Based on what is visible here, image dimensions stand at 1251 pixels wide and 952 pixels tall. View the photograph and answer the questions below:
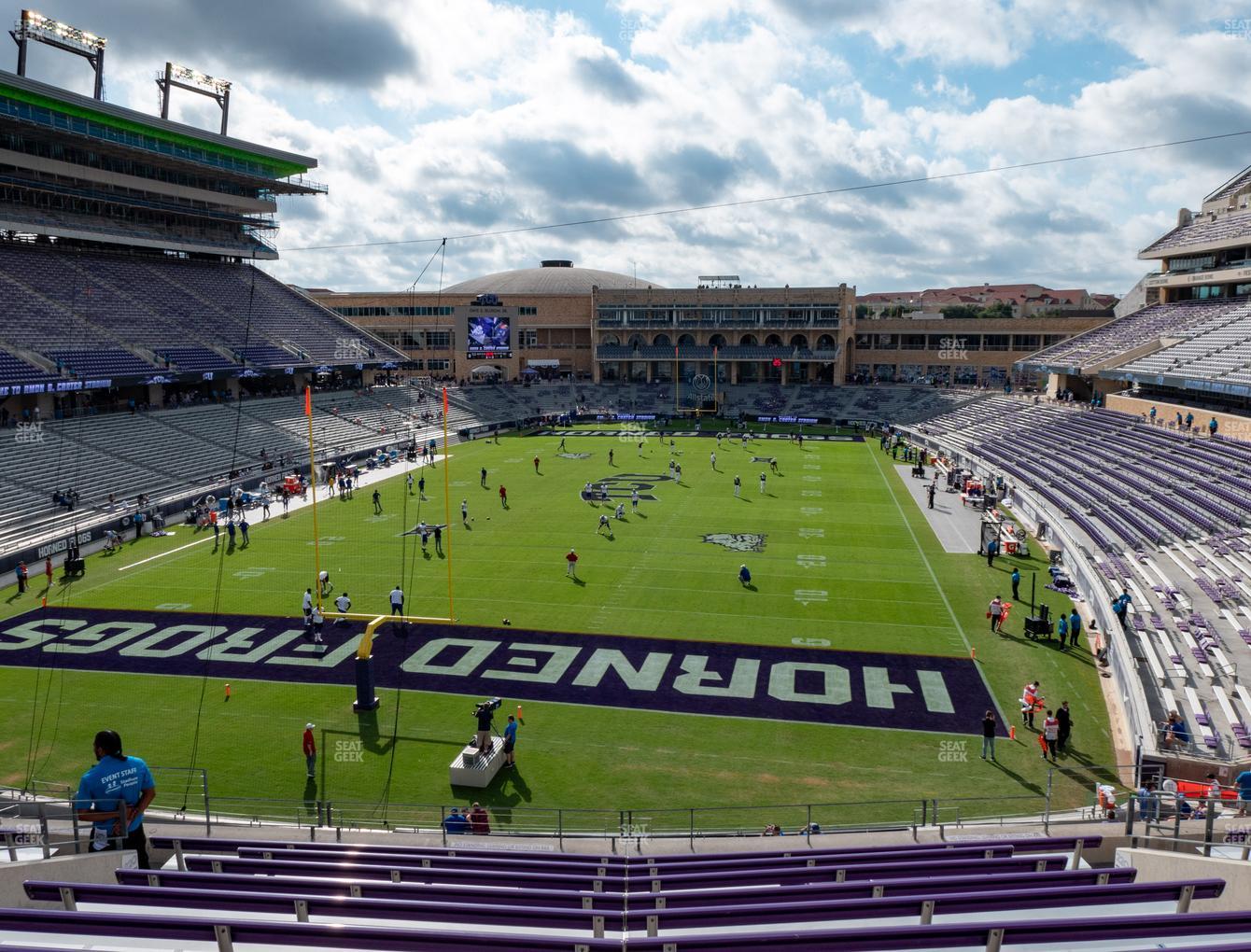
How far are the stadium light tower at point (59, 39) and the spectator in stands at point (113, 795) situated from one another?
5433 centimetres

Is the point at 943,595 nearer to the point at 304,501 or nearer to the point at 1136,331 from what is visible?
the point at 304,501

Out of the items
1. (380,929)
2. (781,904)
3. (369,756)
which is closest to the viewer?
(380,929)

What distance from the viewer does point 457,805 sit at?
13.7 m

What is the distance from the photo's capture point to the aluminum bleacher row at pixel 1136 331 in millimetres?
46875

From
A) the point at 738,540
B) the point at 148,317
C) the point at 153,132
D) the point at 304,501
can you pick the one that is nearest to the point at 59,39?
the point at 153,132

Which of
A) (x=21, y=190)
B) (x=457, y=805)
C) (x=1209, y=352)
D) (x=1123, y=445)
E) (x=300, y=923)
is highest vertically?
(x=21, y=190)

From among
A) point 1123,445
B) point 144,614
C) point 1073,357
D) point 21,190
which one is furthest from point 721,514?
point 21,190

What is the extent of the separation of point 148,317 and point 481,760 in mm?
45644

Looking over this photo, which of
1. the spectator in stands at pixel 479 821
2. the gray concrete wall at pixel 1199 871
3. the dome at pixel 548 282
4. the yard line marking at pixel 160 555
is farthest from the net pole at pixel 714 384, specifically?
the gray concrete wall at pixel 1199 871

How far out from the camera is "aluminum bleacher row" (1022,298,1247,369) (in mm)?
46875

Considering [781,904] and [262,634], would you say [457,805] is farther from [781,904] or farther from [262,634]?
[262,634]

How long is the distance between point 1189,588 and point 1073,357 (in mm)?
38619

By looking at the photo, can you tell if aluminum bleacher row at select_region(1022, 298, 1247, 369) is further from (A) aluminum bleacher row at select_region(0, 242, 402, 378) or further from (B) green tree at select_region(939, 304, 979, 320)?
(A) aluminum bleacher row at select_region(0, 242, 402, 378)

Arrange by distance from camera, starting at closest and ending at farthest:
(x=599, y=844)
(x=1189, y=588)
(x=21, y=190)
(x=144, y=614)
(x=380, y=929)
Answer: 1. (x=380, y=929)
2. (x=599, y=844)
3. (x=1189, y=588)
4. (x=144, y=614)
5. (x=21, y=190)
